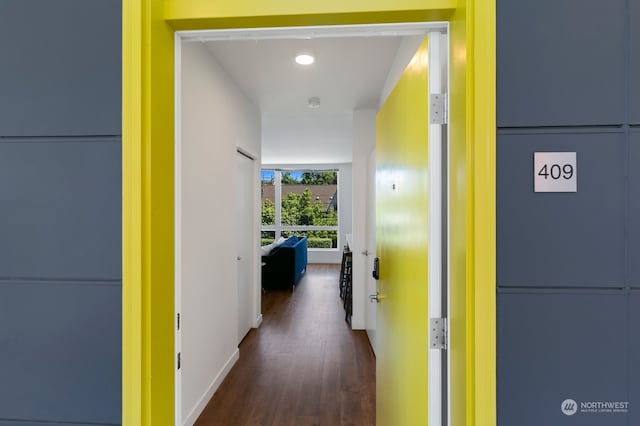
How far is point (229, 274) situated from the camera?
2959mm

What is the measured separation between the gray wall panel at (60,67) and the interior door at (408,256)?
100cm

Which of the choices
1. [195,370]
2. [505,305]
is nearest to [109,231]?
[505,305]

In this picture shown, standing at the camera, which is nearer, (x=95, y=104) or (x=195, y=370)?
(x=95, y=104)

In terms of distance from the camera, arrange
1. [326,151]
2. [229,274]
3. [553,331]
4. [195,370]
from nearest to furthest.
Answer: [553,331] < [195,370] < [229,274] < [326,151]

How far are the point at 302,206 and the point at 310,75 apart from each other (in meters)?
6.48

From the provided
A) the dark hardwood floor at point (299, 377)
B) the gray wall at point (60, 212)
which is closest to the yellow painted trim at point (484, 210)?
the gray wall at point (60, 212)

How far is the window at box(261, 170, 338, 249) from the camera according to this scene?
30.2 ft

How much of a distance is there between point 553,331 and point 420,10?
1.00m

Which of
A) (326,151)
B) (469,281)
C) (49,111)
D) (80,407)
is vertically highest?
(326,151)

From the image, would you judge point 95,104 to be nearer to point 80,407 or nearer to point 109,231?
point 109,231

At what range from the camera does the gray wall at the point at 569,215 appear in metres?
0.87

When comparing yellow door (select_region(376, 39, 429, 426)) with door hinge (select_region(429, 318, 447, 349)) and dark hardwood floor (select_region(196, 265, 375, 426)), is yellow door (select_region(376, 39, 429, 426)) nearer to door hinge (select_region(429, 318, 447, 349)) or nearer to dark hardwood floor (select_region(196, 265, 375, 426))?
door hinge (select_region(429, 318, 447, 349))

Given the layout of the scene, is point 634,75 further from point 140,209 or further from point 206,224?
point 206,224

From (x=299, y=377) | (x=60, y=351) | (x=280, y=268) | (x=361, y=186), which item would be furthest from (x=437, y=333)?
Answer: (x=280, y=268)
